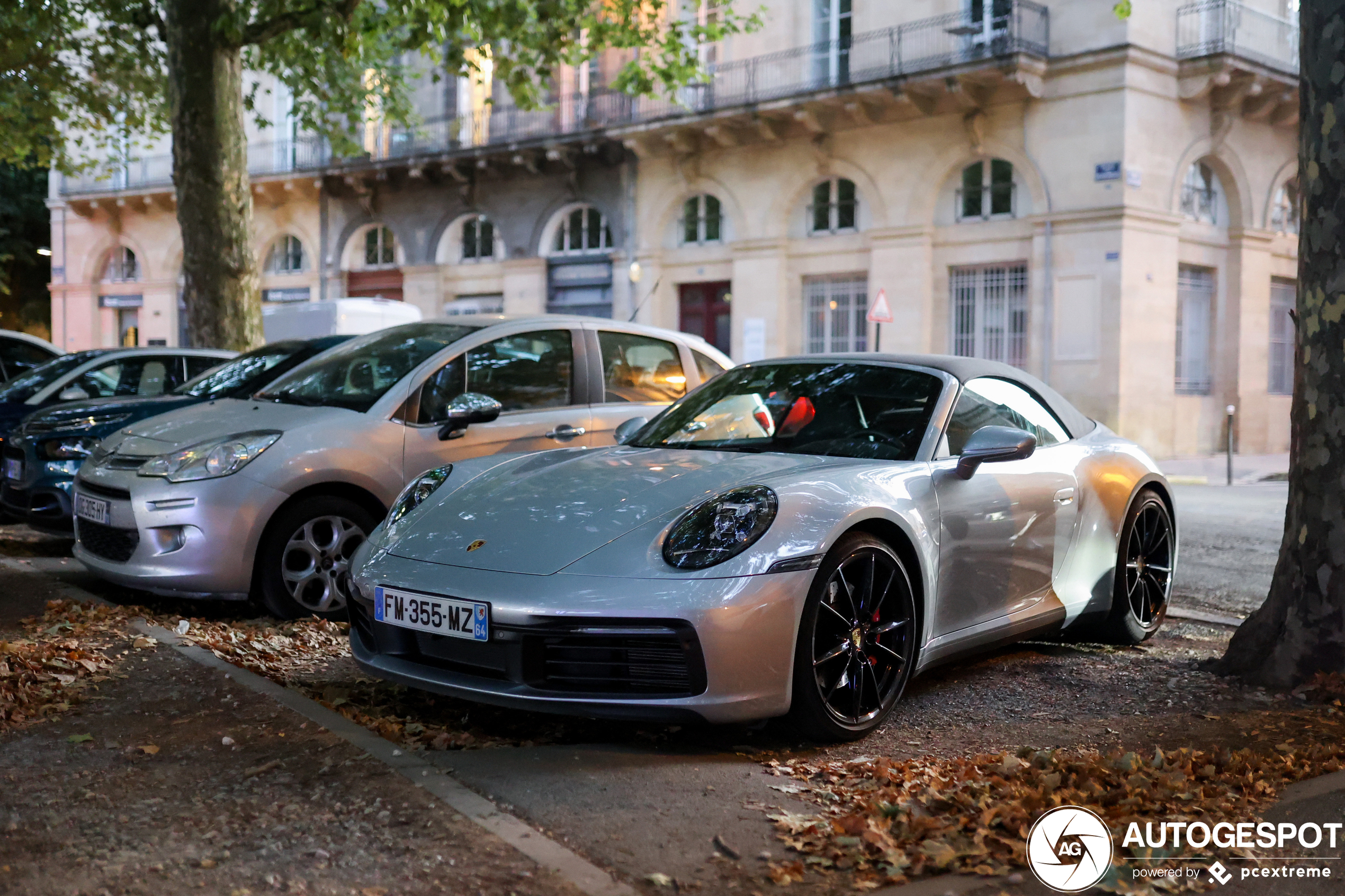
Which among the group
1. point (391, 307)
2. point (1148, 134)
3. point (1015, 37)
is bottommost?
point (391, 307)

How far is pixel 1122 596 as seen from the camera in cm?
592

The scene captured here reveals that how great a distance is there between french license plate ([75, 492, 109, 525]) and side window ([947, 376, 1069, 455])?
3982 mm

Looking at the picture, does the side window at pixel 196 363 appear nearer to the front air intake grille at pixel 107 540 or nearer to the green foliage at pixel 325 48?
the front air intake grille at pixel 107 540

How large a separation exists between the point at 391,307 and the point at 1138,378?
12000 millimetres

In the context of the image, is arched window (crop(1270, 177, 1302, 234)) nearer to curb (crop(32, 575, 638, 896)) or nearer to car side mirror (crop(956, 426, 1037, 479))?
car side mirror (crop(956, 426, 1037, 479))

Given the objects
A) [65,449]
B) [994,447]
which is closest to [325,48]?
[65,449]

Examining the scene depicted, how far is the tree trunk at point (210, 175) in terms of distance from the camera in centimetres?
1352

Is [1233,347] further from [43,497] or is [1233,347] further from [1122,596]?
[43,497]

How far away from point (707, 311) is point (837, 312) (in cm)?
298

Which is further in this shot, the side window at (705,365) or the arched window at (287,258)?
the arched window at (287,258)

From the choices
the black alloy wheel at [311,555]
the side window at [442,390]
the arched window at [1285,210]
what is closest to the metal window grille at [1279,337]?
the arched window at [1285,210]

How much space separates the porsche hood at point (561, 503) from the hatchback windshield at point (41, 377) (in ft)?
21.0

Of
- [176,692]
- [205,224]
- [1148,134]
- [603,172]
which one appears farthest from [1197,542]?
[603,172]

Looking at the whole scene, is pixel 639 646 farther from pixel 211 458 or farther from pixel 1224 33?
pixel 1224 33
